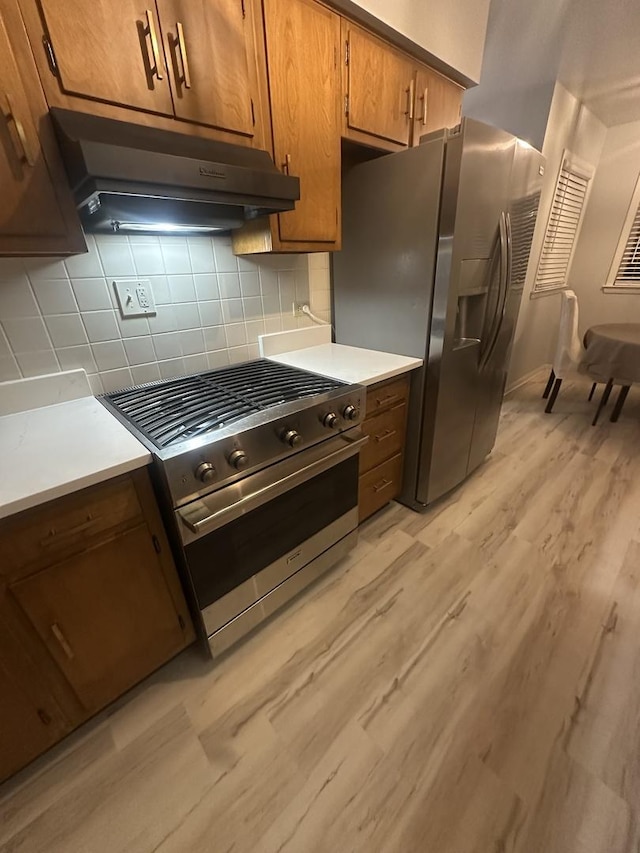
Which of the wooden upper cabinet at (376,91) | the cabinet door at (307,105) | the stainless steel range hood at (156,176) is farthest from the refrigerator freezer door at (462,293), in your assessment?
the stainless steel range hood at (156,176)

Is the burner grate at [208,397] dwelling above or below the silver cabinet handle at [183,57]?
below

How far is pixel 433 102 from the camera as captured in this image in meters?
1.68

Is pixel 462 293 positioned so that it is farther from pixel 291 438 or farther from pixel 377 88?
pixel 291 438

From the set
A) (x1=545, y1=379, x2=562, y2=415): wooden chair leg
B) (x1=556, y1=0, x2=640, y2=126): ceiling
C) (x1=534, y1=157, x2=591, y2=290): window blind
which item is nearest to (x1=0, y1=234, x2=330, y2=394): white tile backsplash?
(x1=556, y1=0, x2=640, y2=126): ceiling

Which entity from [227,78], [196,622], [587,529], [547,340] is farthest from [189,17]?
[547,340]

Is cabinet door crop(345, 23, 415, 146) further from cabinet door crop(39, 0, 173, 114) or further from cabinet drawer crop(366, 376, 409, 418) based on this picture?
cabinet drawer crop(366, 376, 409, 418)

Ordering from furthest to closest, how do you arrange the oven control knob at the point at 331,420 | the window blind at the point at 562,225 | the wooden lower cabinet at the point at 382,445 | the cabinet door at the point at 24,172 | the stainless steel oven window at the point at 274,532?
1. the window blind at the point at 562,225
2. the wooden lower cabinet at the point at 382,445
3. the oven control knob at the point at 331,420
4. the stainless steel oven window at the point at 274,532
5. the cabinet door at the point at 24,172

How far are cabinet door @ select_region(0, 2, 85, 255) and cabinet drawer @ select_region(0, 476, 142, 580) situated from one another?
0.67 metres

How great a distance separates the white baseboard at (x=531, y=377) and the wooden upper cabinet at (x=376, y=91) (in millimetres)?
2772

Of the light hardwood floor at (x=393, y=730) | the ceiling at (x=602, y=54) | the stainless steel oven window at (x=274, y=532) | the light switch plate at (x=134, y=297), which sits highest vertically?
the ceiling at (x=602, y=54)

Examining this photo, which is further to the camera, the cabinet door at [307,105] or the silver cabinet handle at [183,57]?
the cabinet door at [307,105]

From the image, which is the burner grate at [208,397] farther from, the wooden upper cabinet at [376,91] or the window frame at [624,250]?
the window frame at [624,250]

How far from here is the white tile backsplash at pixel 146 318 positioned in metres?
1.17

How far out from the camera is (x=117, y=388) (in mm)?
1396
